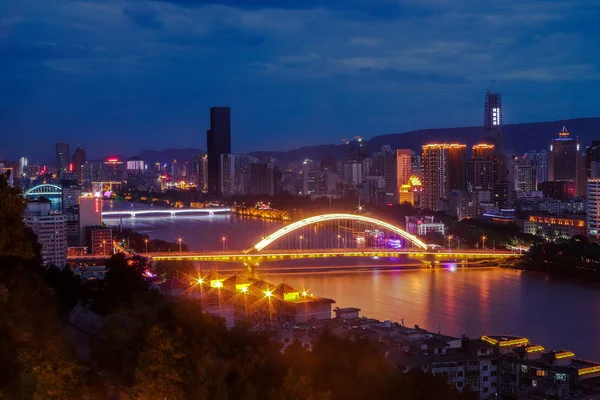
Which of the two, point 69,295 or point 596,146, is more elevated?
point 596,146

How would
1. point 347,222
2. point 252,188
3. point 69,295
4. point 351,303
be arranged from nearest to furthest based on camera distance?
point 69,295 < point 351,303 < point 347,222 < point 252,188

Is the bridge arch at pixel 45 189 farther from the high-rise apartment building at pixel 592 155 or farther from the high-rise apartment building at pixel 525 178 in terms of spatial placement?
the high-rise apartment building at pixel 525 178

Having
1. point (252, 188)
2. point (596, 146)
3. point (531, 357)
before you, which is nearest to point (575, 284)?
point (531, 357)

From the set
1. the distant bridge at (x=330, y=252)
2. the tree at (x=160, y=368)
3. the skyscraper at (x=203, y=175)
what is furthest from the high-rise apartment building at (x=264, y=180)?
the tree at (x=160, y=368)

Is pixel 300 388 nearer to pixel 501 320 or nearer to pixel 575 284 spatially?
pixel 501 320

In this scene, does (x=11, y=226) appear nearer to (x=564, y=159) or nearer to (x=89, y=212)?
(x=89, y=212)

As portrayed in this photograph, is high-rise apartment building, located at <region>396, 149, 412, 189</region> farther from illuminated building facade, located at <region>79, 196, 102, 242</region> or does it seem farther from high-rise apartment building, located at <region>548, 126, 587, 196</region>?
illuminated building facade, located at <region>79, 196, 102, 242</region>

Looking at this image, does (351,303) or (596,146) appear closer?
(351,303)
